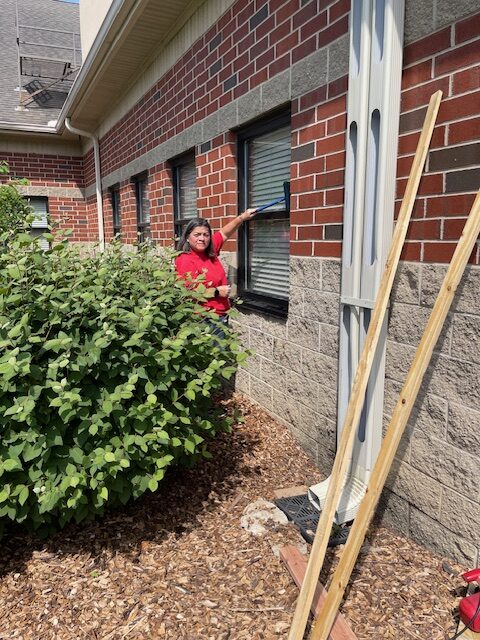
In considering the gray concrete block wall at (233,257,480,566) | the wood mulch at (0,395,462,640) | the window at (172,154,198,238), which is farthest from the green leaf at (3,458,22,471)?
the window at (172,154,198,238)

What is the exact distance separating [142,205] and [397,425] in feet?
22.1

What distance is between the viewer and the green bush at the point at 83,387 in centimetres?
233

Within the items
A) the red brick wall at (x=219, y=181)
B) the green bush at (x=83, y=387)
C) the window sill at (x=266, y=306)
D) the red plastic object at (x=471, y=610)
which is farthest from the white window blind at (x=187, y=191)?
the red plastic object at (x=471, y=610)

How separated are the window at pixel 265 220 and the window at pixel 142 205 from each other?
3331 mm

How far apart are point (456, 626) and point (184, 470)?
1850 mm

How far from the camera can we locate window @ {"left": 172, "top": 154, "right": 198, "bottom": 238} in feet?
19.4

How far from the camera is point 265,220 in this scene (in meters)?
4.36

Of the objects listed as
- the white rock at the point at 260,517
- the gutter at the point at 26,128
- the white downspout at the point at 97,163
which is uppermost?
the gutter at the point at 26,128

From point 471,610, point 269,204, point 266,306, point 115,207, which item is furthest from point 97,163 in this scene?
point 471,610

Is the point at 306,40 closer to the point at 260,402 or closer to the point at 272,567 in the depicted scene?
the point at 260,402

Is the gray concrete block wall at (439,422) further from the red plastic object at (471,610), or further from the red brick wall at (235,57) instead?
the red brick wall at (235,57)

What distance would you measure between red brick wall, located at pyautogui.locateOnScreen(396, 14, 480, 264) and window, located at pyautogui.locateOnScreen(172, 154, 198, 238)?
3586 millimetres

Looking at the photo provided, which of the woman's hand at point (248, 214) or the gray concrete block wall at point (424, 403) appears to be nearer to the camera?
the gray concrete block wall at point (424, 403)

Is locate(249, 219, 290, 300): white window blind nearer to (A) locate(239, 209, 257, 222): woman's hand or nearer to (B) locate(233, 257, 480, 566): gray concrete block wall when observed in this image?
(A) locate(239, 209, 257, 222): woman's hand
